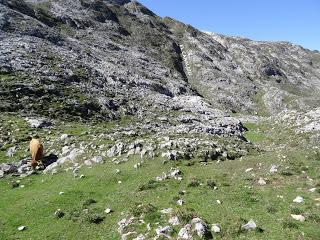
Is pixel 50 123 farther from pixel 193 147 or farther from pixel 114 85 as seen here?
pixel 114 85

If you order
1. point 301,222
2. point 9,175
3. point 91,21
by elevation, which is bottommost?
point 9,175

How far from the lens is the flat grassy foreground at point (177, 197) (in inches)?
925

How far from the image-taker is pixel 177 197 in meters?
27.1

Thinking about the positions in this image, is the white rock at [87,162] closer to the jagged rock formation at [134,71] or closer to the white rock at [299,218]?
the jagged rock formation at [134,71]

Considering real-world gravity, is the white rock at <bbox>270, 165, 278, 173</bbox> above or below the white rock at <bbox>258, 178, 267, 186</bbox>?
above

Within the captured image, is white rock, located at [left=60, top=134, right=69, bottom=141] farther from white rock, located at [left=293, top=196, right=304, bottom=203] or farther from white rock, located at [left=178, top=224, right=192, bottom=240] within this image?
white rock, located at [left=293, top=196, right=304, bottom=203]

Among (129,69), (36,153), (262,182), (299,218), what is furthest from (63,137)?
(129,69)

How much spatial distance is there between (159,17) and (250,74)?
52304 millimetres

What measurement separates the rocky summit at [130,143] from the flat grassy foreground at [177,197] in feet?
0.34

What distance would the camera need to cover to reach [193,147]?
1559 inches

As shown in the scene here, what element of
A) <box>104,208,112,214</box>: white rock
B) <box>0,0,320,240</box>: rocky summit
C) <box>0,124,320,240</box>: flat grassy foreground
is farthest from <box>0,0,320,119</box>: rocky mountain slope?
<box>104,208,112,214</box>: white rock

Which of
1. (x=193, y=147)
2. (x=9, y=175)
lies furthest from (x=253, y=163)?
(x=9, y=175)

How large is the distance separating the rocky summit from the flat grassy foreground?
0.34 feet

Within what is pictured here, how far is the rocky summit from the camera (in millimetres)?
24502
